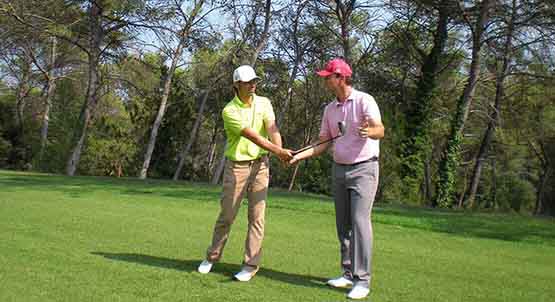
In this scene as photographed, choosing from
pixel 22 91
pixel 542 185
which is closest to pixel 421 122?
pixel 542 185

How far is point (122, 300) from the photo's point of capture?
433 centimetres

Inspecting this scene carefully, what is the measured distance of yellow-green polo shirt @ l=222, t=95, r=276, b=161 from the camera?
540cm

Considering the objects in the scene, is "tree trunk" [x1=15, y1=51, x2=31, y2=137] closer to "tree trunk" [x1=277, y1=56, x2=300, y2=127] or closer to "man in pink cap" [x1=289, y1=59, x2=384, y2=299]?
"tree trunk" [x1=277, y1=56, x2=300, y2=127]

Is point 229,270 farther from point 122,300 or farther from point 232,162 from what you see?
point 122,300

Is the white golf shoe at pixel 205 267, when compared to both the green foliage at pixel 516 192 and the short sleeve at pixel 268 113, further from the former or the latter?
the green foliage at pixel 516 192

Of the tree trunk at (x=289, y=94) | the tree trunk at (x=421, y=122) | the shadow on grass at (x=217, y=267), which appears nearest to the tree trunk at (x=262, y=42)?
the tree trunk at (x=289, y=94)

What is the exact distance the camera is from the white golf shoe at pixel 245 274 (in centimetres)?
524

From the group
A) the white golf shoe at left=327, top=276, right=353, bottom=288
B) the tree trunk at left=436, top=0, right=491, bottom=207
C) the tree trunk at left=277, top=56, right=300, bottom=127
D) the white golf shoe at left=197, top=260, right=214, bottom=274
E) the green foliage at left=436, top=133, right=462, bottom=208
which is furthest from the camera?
the tree trunk at left=277, top=56, right=300, bottom=127

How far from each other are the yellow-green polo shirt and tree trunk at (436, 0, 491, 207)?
2122cm

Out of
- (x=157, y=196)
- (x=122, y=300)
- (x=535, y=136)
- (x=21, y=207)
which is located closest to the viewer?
(x=122, y=300)

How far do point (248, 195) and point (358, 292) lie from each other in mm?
1489

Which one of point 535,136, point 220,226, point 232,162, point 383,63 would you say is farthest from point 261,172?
point 535,136

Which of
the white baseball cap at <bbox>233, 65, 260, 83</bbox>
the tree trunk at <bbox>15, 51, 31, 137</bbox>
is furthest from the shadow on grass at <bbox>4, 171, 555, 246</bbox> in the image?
the tree trunk at <bbox>15, 51, 31, 137</bbox>

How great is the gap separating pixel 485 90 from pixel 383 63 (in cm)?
801
